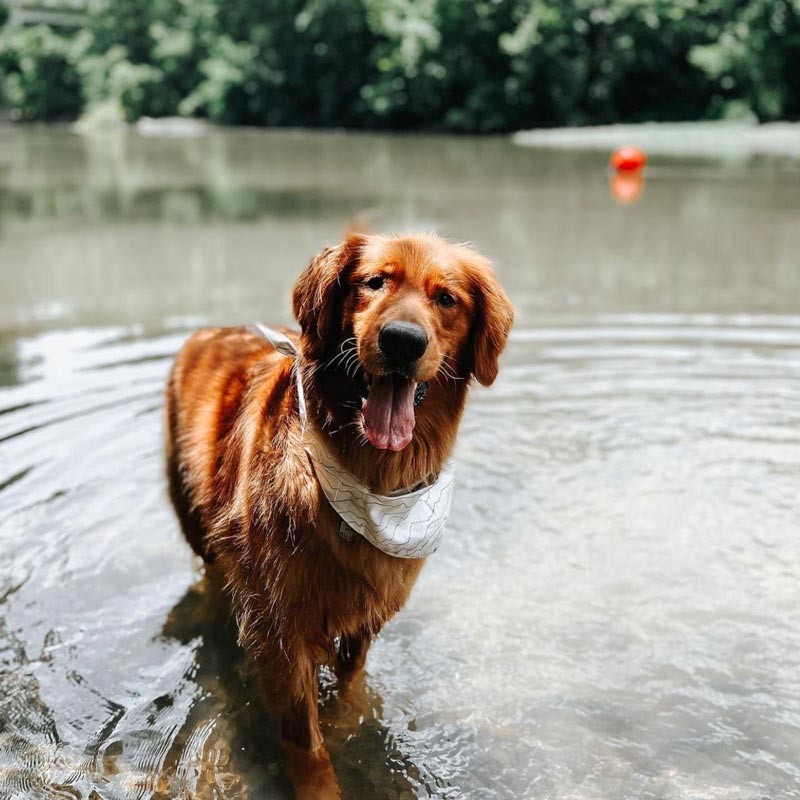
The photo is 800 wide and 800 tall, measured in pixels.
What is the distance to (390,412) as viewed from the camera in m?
2.60

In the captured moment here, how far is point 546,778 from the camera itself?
315cm

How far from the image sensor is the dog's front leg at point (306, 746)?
3.03m

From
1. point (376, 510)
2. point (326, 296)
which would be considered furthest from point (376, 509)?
point (326, 296)

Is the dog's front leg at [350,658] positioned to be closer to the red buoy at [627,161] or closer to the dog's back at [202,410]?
the dog's back at [202,410]

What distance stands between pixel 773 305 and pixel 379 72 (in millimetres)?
41853

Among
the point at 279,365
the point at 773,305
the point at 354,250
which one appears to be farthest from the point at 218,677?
the point at 773,305

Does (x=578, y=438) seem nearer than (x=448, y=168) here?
Yes

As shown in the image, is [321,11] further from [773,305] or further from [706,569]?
[706,569]

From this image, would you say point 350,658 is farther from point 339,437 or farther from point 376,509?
point 339,437

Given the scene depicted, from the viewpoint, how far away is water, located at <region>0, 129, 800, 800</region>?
323cm

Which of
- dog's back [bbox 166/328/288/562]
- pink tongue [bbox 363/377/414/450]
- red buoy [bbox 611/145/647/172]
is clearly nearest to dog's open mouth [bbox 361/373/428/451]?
pink tongue [bbox 363/377/414/450]

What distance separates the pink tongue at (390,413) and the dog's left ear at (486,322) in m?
0.35

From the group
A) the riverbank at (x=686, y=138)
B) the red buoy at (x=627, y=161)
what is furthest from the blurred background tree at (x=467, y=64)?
the red buoy at (x=627, y=161)

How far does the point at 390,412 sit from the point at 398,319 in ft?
0.96
